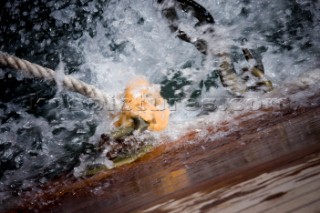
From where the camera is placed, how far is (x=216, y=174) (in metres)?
0.79

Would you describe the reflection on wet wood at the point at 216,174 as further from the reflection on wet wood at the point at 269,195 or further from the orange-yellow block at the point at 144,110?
the orange-yellow block at the point at 144,110

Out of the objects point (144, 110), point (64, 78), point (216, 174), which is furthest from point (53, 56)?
point (216, 174)

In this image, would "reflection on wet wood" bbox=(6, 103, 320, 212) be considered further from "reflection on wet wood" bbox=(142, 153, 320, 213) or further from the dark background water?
the dark background water

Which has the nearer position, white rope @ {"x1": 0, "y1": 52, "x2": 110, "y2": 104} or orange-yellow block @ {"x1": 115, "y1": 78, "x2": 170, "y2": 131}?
orange-yellow block @ {"x1": 115, "y1": 78, "x2": 170, "y2": 131}

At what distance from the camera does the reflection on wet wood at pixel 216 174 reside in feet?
2.12

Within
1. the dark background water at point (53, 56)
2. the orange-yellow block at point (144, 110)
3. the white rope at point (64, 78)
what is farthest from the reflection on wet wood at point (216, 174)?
the dark background water at point (53, 56)

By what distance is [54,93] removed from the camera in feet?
11.8

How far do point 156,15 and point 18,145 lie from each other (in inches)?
80.2

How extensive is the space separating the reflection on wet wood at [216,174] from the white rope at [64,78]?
606 millimetres

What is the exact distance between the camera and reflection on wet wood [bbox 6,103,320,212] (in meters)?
0.65

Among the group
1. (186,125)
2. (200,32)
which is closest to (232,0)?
(200,32)

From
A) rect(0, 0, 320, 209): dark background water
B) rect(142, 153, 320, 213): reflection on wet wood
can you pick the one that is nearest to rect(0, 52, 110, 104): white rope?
rect(0, 0, 320, 209): dark background water

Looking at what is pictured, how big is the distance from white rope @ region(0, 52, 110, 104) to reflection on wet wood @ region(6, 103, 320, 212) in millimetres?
606

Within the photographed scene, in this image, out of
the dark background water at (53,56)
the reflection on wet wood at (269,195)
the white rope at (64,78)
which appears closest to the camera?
the reflection on wet wood at (269,195)
